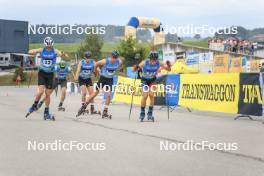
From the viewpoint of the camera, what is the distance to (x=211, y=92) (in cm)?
1870

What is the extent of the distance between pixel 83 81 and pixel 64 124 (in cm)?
438

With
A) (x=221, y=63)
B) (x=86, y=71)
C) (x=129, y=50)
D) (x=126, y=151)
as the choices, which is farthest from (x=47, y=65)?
(x=129, y=50)

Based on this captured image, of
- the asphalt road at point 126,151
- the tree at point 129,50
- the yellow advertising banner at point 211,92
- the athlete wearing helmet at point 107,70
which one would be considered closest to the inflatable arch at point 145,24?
the tree at point 129,50

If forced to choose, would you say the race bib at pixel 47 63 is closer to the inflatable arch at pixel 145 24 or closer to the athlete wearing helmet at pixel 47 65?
the athlete wearing helmet at pixel 47 65

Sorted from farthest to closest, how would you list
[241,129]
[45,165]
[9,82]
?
[9,82]
[241,129]
[45,165]

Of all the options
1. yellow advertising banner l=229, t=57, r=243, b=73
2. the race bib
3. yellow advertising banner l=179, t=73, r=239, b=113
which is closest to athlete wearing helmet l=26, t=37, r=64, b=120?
the race bib

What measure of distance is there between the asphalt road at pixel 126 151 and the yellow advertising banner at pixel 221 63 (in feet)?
67.8

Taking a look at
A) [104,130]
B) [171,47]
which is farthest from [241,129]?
[171,47]

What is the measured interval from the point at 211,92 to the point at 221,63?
1637 cm

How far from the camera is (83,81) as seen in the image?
18016 mm

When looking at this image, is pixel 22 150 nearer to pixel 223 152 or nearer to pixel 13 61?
pixel 223 152

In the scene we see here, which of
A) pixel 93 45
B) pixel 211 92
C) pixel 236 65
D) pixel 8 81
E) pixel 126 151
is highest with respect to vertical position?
pixel 93 45

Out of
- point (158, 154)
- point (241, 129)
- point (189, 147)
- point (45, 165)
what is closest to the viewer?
point (45, 165)

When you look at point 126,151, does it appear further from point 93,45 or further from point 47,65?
point 93,45
